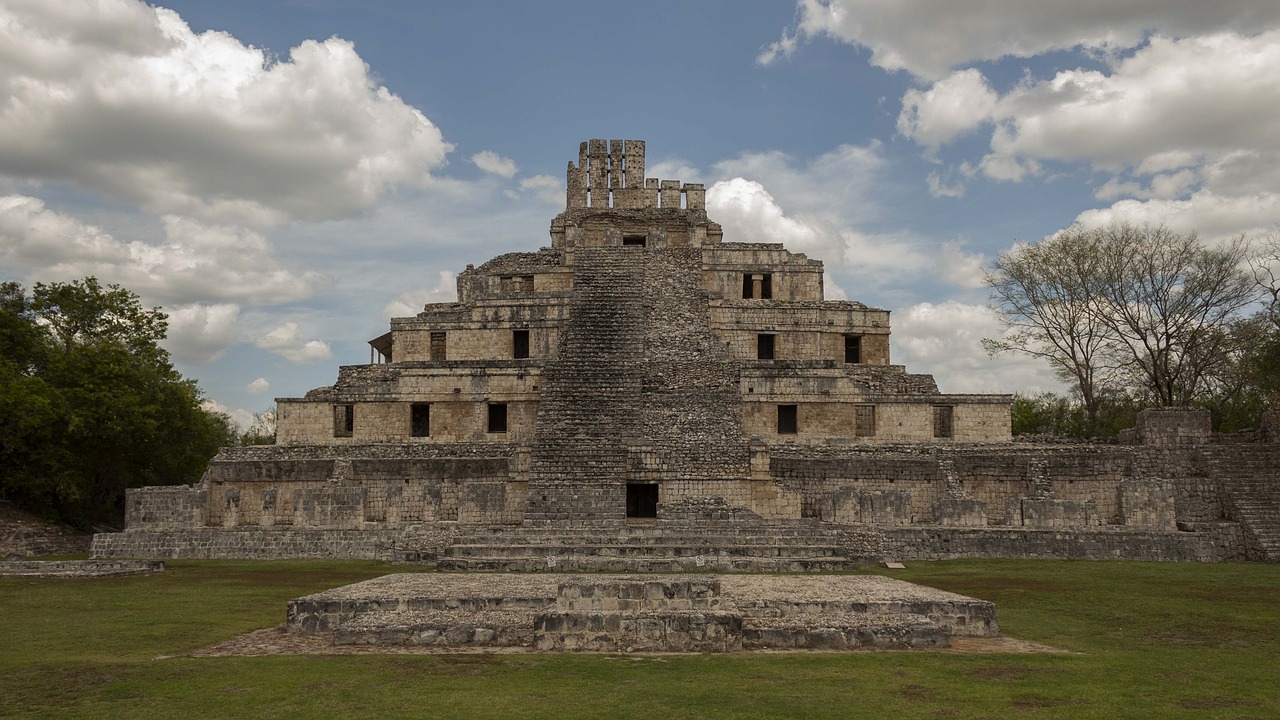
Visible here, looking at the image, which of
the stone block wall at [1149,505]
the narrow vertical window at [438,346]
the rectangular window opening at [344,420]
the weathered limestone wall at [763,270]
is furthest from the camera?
the weathered limestone wall at [763,270]

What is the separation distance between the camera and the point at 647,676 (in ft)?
27.6

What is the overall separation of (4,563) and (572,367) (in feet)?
43.3

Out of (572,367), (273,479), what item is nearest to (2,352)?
(273,479)

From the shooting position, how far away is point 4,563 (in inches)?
678

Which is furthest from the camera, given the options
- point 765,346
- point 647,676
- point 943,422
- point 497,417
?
point 765,346

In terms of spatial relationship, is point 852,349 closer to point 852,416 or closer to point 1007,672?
point 852,416

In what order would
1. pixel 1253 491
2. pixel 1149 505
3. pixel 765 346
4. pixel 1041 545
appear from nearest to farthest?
pixel 1041 545 → pixel 1149 505 → pixel 1253 491 → pixel 765 346

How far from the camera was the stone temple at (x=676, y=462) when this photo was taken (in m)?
19.8

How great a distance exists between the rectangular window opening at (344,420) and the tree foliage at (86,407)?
6.19 metres

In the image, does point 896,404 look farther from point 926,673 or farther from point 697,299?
point 926,673

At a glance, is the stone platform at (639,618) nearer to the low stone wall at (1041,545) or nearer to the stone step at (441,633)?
the stone step at (441,633)

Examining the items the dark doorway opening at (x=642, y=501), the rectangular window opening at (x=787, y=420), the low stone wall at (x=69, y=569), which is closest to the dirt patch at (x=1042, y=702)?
the low stone wall at (x=69, y=569)

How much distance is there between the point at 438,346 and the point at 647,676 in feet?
70.8

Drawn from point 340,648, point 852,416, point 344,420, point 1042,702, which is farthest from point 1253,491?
point 344,420
